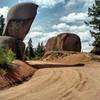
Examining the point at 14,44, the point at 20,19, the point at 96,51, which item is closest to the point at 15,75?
the point at 14,44

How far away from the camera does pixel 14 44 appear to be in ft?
78.5

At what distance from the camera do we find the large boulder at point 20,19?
25.4 m

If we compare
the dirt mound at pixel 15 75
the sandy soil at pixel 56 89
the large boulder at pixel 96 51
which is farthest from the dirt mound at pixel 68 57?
the sandy soil at pixel 56 89

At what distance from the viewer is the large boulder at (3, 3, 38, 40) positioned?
83.4ft

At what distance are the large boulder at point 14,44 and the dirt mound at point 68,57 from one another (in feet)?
20.6

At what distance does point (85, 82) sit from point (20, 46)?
37.3 feet

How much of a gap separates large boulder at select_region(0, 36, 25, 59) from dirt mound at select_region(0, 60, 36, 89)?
718cm

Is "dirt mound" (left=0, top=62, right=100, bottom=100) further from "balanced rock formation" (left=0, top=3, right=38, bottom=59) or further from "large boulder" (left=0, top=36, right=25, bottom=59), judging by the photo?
"balanced rock formation" (left=0, top=3, right=38, bottom=59)

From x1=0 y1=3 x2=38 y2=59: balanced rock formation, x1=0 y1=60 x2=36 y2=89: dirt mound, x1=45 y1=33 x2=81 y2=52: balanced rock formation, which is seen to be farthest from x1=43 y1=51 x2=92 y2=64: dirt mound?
x1=0 y1=60 x2=36 y2=89: dirt mound

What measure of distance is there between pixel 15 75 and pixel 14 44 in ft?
33.0

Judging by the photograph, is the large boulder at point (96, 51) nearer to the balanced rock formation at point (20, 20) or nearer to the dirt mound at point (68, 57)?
the dirt mound at point (68, 57)

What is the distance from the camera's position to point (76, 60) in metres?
29.3

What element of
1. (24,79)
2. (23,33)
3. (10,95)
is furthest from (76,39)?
(10,95)

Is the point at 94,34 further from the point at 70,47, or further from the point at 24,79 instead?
the point at 24,79
